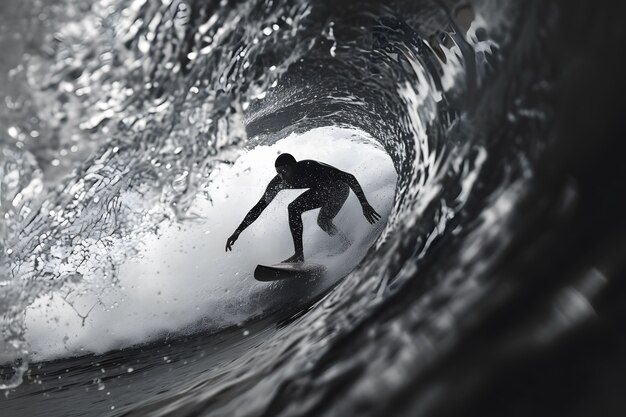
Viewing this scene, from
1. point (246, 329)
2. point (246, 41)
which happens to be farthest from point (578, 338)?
point (246, 329)

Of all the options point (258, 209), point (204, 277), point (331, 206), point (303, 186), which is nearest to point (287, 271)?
point (258, 209)

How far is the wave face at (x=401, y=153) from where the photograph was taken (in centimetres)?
93

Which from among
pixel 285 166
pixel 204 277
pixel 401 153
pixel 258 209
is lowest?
pixel 401 153

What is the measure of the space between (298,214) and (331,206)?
56 centimetres

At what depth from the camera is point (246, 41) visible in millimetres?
2193

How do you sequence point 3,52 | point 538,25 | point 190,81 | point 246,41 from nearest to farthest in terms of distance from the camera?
point 538,25, point 3,52, point 190,81, point 246,41

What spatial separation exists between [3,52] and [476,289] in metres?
1.48

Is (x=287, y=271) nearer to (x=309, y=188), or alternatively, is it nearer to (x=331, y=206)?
(x=309, y=188)

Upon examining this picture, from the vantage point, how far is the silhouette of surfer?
435cm

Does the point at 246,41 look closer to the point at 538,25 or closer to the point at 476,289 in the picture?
the point at 538,25

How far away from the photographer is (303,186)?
468 cm

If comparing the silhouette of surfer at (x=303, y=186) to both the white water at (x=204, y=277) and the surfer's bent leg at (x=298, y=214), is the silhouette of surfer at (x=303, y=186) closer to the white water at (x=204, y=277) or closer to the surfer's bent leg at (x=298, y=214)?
the surfer's bent leg at (x=298, y=214)

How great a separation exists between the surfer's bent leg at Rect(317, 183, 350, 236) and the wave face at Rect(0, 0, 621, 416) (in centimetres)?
128

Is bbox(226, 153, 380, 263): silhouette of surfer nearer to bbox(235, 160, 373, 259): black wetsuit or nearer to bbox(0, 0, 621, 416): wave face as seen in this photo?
bbox(235, 160, 373, 259): black wetsuit
